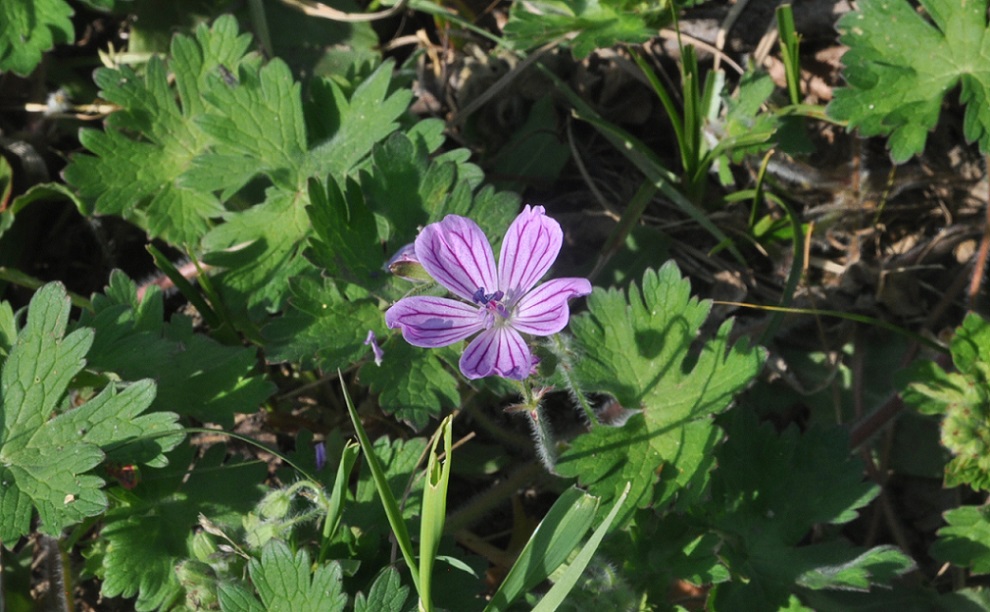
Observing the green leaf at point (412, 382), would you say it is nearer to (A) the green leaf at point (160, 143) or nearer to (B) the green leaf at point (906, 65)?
(A) the green leaf at point (160, 143)

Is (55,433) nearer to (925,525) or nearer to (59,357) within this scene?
(59,357)

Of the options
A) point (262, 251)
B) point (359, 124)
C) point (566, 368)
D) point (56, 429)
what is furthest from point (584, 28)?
point (56, 429)

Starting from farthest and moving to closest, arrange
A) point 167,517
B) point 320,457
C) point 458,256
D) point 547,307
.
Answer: point 320,457
point 167,517
point 458,256
point 547,307

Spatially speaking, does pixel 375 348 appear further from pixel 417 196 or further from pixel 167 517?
pixel 167 517

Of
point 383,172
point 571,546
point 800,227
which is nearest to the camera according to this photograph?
point 571,546

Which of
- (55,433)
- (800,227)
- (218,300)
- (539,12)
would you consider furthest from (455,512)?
(539,12)

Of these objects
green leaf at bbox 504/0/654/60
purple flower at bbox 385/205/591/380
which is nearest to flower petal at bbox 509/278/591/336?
purple flower at bbox 385/205/591/380
